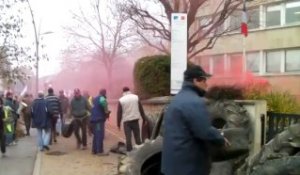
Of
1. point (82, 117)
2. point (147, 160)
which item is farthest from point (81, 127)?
point (147, 160)

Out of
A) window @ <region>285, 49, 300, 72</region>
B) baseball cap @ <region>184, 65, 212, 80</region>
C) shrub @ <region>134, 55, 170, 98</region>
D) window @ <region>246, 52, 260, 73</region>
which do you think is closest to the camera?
baseball cap @ <region>184, 65, 212, 80</region>

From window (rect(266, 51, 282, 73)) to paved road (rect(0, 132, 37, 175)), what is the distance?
64.0 ft

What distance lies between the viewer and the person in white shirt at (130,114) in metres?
13.4

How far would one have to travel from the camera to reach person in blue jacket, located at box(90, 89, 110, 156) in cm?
1395

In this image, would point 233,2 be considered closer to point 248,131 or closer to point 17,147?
point 17,147

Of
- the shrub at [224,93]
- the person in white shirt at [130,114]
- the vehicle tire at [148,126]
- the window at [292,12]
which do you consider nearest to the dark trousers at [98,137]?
the person in white shirt at [130,114]

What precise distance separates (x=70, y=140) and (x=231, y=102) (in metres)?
10.5

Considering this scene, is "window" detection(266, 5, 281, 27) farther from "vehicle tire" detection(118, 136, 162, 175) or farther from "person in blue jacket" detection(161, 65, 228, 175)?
"person in blue jacket" detection(161, 65, 228, 175)

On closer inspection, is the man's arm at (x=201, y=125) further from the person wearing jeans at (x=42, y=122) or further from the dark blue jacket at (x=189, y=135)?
the person wearing jeans at (x=42, y=122)

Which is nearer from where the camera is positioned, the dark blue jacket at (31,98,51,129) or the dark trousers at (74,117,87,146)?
the dark blue jacket at (31,98,51,129)

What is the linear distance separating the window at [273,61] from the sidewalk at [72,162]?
1971 centimetres

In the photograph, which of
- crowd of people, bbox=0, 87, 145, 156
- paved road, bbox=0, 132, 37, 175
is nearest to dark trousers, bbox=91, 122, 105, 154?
crowd of people, bbox=0, 87, 145, 156

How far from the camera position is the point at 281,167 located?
6066 mm

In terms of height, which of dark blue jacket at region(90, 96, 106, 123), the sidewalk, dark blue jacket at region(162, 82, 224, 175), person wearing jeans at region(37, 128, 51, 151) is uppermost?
dark blue jacket at region(162, 82, 224, 175)
